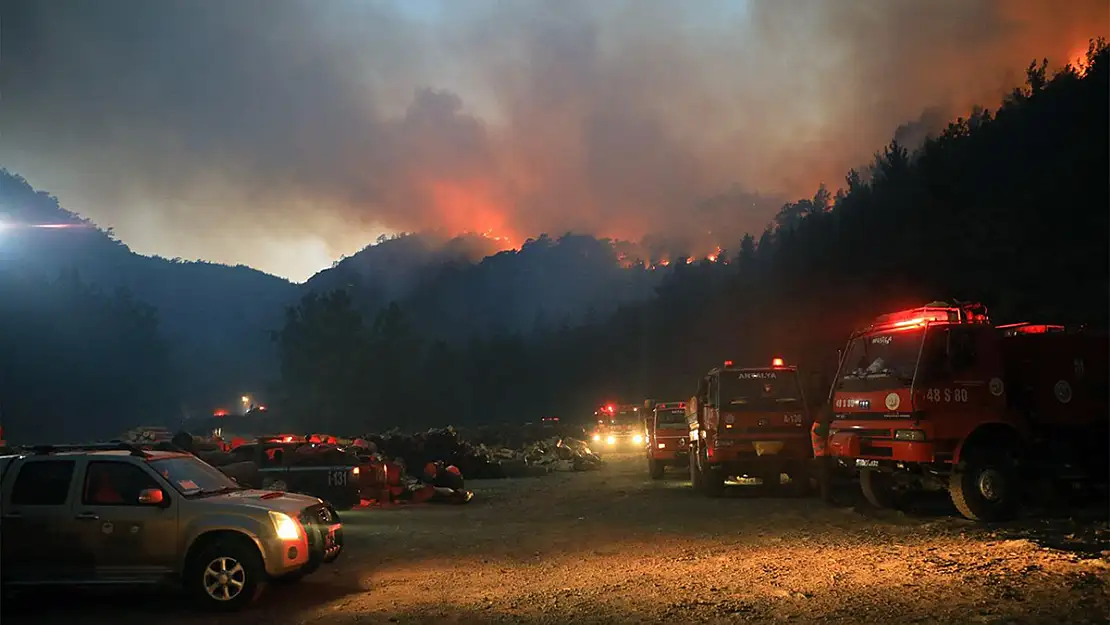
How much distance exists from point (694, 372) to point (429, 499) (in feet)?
225

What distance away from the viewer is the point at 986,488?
13.0 m

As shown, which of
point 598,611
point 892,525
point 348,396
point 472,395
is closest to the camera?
point 598,611

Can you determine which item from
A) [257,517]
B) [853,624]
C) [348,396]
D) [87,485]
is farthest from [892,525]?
[348,396]

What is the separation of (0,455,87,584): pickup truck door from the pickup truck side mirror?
0.73 metres

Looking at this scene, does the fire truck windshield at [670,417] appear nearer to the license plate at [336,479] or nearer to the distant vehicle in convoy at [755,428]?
the distant vehicle in convoy at [755,428]

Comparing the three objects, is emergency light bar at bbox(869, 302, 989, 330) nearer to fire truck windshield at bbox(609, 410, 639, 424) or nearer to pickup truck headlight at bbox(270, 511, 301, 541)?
pickup truck headlight at bbox(270, 511, 301, 541)

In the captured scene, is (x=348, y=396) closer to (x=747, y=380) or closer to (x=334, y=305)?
(x=334, y=305)

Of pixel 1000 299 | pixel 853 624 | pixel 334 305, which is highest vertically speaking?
pixel 334 305

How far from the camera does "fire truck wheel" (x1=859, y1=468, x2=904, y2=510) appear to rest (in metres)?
15.2

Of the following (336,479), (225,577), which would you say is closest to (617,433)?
(336,479)

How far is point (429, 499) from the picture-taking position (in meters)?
20.0

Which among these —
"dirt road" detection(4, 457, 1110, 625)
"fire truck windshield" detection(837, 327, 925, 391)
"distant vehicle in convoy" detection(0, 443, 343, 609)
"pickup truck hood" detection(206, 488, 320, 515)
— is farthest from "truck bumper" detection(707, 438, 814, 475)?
"distant vehicle in convoy" detection(0, 443, 343, 609)

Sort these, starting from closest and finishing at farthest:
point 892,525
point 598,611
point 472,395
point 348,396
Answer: point 598,611
point 892,525
point 348,396
point 472,395

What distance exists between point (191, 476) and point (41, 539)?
148 cm
